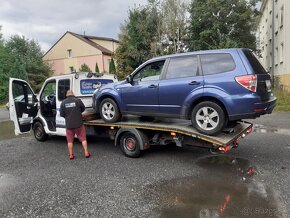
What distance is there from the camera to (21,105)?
8375 millimetres

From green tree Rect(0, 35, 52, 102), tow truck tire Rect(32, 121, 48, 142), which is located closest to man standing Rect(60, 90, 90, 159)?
tow truck tire Rect(32, 121, 48, 142)

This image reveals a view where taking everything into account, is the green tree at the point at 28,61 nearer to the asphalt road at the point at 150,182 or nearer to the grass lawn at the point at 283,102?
the grass lawn at the point at 283,102

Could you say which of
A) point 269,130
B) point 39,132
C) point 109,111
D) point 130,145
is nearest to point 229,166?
point 130,145

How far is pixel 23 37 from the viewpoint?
41.0 m

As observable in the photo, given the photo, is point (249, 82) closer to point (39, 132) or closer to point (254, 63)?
point (254, 63)

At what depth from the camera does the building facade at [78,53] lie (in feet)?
136

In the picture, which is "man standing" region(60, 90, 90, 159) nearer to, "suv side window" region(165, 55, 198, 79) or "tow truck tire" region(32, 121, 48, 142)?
"tow truck tire" region(32, 121, 48, 142)

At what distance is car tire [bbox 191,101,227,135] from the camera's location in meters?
5.24

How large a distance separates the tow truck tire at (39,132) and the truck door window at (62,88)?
1.42m

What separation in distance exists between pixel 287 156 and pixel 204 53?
3044 mm

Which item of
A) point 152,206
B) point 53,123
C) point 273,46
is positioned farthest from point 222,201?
point 273,46

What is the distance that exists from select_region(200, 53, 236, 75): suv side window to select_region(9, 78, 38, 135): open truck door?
535 centimetres

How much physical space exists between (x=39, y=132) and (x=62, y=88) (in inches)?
76.4

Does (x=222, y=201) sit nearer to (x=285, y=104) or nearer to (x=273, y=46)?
(x=285, y=104)
